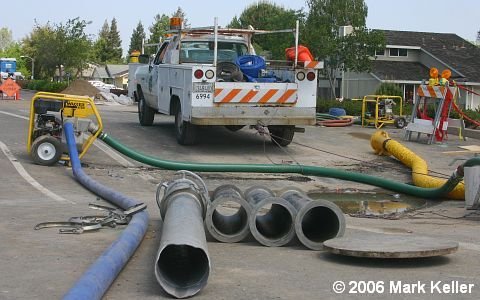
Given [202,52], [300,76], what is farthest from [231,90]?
[202,52]

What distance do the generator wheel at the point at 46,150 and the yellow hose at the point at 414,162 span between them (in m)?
6.02

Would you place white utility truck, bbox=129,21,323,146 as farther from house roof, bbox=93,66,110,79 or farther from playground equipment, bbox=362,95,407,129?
house roof, bbox=93,66,110,79

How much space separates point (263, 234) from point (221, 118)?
6563 mm

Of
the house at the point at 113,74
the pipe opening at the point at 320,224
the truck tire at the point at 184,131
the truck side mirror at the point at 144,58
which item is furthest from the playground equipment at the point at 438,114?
the house at the point at 113,74

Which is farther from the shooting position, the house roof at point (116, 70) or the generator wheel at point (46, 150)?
the house roof at point (116, 70)

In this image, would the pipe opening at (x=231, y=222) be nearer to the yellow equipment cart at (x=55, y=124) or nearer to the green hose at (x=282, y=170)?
the green hose at (x=282, y=170)

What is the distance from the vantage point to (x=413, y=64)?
53.9m

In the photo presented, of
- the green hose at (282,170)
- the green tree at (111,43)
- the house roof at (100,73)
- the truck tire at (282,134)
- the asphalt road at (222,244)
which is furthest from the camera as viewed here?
the green tree at (111,43)

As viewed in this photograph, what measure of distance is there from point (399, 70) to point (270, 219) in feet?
152

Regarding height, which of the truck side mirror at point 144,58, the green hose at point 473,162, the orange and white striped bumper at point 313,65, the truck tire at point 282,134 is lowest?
the truck tire at point 282,134

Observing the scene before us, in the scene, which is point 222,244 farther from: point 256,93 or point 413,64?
point 413,64

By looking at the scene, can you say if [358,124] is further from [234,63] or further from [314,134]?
[234,63]

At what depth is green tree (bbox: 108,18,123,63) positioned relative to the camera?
13140 centimetres

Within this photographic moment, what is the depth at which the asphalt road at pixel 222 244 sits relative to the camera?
18.1 ft
